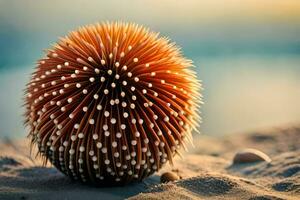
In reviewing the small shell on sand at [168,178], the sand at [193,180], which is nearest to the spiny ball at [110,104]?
the sand at [193,180]

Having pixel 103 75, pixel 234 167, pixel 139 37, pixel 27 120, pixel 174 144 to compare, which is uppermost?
pixel 139 37

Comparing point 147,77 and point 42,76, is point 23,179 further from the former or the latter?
point 147,77

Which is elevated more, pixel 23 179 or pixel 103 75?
pixel 103 75

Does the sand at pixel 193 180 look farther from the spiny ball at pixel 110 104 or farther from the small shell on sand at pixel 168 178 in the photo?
the spiny ball at pixel 110 104

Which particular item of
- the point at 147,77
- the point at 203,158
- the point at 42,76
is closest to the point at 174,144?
the point at 147,77

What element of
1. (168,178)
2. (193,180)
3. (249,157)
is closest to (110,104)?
(193,180)
